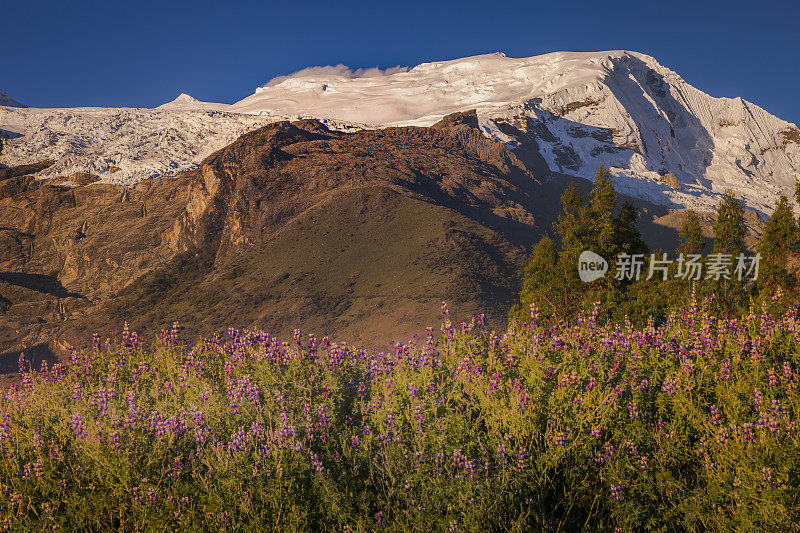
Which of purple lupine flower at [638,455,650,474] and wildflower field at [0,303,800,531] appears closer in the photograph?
wildflower field at [0,303,800,531]

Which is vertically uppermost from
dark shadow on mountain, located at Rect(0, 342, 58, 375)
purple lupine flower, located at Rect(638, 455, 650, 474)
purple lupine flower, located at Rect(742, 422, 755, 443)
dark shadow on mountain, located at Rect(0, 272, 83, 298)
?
purple lupine flower, located at Rect(742, 422, 755, 443)

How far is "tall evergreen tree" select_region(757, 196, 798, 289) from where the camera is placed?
2828 centimetres

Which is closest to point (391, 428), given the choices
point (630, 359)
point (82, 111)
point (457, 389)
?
point (457, 389)

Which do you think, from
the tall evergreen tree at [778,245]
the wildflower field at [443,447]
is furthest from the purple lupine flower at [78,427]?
the tall evergreen tree at [778,245]

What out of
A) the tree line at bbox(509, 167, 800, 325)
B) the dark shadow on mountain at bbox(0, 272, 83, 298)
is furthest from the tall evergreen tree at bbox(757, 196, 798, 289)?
the dark shadow on mountain at bbox(0, 272, 83, 298)

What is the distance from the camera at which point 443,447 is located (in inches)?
220

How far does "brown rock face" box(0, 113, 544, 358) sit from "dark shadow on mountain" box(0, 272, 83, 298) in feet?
1.21

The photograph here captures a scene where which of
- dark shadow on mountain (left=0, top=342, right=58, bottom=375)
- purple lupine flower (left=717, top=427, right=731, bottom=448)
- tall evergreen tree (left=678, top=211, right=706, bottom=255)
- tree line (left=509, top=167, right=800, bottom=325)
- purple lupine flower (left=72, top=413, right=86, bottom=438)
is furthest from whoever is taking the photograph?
A: dark shadow on mountain (left=0, top=342, right=58, bottom=375)

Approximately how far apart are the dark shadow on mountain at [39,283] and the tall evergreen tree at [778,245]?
112 meters

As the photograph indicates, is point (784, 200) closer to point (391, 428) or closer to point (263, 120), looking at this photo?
point (391, 428)

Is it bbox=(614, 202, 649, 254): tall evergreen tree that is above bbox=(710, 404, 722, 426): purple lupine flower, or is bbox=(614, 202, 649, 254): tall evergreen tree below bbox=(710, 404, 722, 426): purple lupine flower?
above

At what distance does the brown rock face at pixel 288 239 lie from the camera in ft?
244

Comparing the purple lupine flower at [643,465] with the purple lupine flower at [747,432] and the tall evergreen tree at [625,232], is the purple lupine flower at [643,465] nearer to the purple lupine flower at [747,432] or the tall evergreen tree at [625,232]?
the purple lupine flower at [747,432]

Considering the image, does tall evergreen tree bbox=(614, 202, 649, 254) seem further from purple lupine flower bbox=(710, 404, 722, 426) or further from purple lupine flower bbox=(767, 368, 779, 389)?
purple lupine flower bbox=(710, 404, 722, 426)
